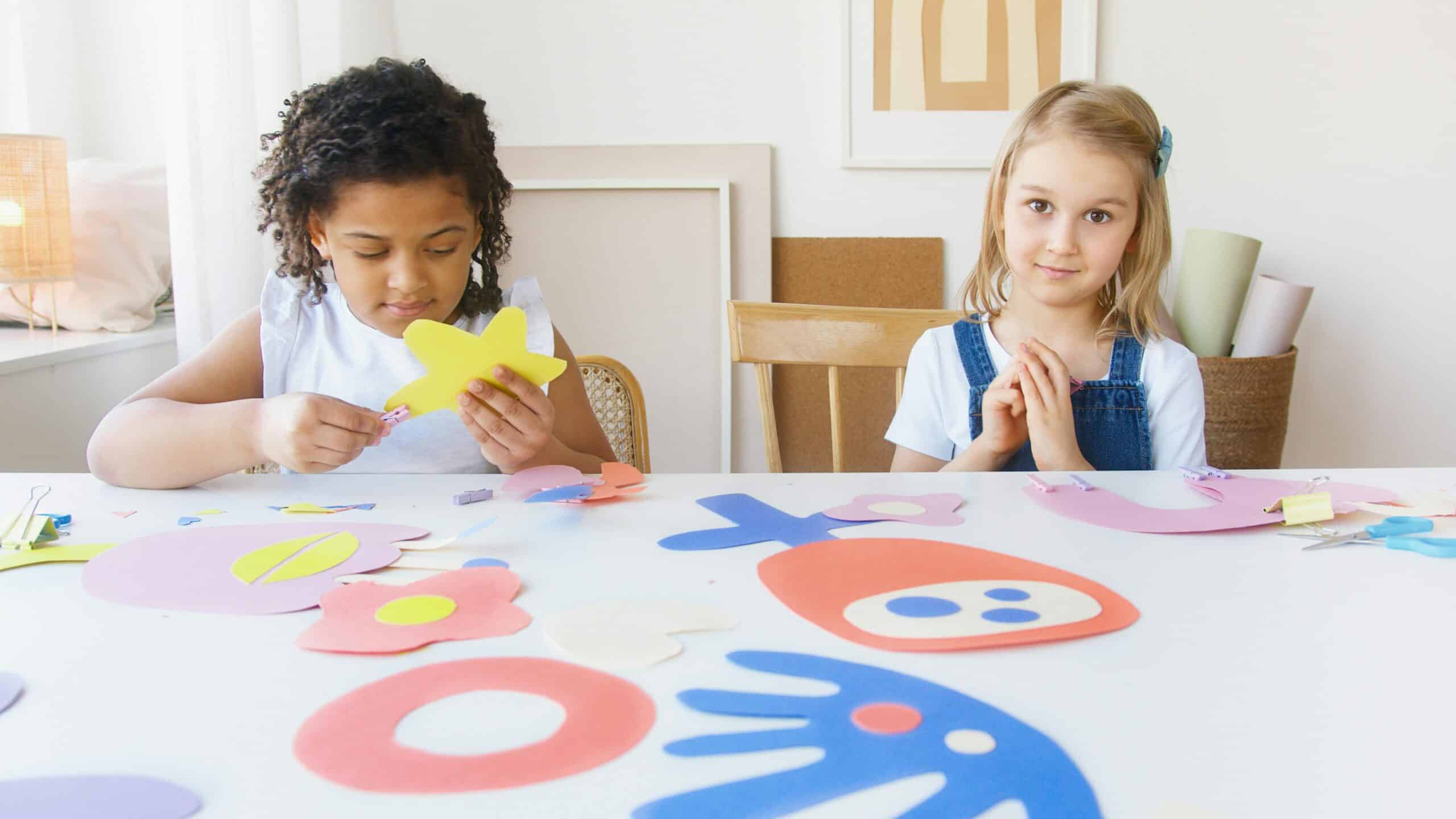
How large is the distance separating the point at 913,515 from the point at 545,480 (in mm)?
285

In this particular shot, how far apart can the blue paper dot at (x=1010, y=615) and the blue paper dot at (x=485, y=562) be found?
0.27 meters

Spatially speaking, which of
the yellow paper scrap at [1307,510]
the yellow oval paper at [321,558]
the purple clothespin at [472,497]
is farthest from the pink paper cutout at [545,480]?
the yellow paper scrap at [1307,510]

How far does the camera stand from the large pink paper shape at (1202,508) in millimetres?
683

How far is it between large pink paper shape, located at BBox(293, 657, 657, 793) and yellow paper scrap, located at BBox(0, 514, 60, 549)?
342mm

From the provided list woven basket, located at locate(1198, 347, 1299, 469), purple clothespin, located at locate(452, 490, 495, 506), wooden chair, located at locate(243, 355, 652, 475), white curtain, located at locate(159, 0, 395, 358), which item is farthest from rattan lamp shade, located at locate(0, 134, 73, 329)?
woven basket, located at locate(1198, 347, 1299, 469)

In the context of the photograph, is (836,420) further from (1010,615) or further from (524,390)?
(1010,615)

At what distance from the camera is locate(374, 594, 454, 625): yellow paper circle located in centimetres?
50

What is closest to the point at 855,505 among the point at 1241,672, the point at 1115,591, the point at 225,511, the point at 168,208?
the point at 1115,591

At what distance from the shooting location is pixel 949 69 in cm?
203

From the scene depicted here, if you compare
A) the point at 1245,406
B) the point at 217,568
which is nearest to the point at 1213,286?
the point at 1245,406

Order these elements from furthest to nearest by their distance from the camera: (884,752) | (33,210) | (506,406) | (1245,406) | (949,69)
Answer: (949,69)
(1245,406)
(33,210)
(506,406)
(884,752)

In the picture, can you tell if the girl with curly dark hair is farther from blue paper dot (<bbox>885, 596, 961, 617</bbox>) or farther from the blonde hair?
the blonde hair

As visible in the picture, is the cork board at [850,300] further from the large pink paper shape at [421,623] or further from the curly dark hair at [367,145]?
the large pink paper shape at [421,623]

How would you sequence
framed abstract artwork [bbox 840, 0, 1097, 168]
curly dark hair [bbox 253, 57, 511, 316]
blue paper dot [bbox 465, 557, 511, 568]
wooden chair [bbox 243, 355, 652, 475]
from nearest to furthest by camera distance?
blue paper dot [bbox 465, 557, 511, 568] → curly dark hair [bbox 253, 57, 511, 316] → wooden chair [bbox 243, 355, 652, 475] → framed abstract artwork [bbox 840, 0, 1097, 168]
